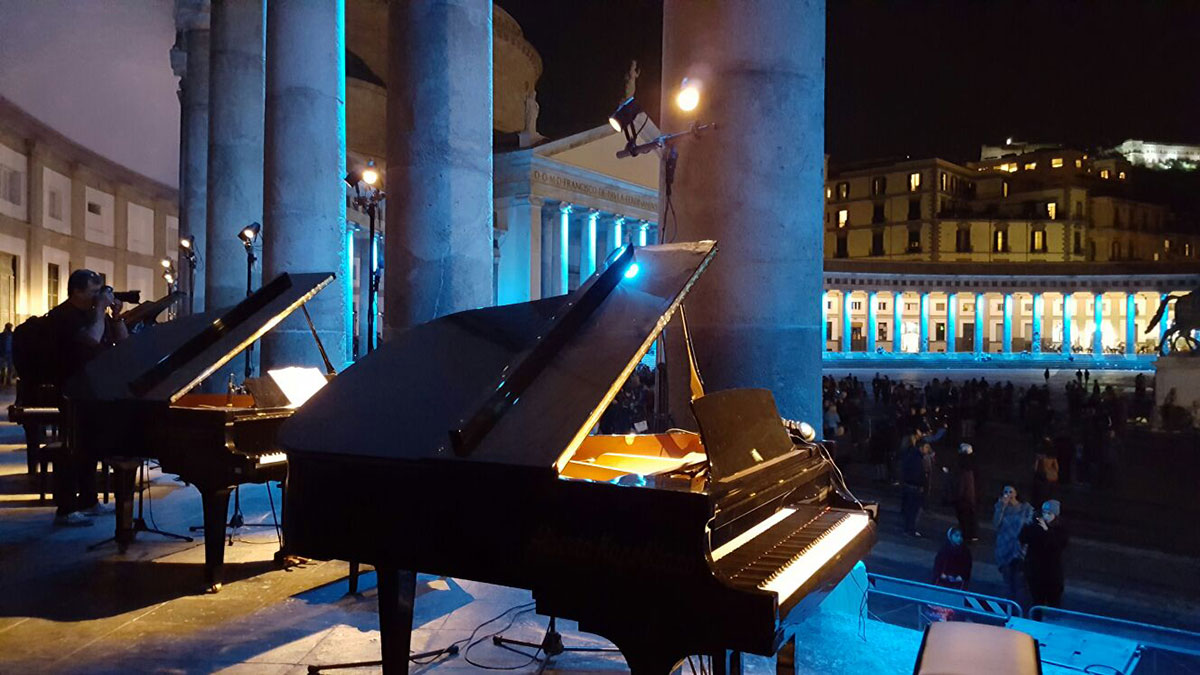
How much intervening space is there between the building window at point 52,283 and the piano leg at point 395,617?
30.9m

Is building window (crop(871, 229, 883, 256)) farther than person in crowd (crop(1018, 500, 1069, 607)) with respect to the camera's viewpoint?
Yes

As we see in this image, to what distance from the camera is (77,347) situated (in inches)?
331

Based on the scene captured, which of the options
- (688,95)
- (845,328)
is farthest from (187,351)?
(845,328)

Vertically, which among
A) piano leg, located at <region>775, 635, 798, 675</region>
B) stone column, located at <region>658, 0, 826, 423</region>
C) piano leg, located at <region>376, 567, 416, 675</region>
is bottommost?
piano leg, located at <region>775, 635, 798, 675</region>

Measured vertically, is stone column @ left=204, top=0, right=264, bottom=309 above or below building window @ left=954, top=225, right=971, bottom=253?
below

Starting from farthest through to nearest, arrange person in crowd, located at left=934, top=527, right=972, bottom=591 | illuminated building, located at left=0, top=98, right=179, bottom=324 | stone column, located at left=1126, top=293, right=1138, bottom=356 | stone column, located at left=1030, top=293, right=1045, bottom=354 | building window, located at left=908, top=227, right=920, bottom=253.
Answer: building window, located at left=908, top=227, right=920, bottom=253
stone column, located at left=1030, top=293, right=1045, bottom=354
stone column, located at left=1126, top=293, right=1138, bottom=356
illuminated building, located at left=0, top=98, right=179, bottom=324
person in crowd, located at left=934, top=527, right=972, bottom=591

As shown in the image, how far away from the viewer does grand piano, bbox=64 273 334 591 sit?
227 inches

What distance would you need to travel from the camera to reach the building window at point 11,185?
85.0ft

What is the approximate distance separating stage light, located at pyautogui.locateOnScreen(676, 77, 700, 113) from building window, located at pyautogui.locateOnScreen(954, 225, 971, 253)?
8833 centimetres

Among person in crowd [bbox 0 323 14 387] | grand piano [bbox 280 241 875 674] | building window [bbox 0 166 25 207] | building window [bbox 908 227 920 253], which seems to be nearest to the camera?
grand piano [bbox 280 241 875 674]

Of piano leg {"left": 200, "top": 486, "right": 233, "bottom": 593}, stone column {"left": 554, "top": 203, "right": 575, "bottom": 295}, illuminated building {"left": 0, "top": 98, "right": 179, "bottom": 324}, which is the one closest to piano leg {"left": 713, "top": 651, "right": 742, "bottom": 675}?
piano leg {"left": 200, "top": 486, "right": 233, "bottom": 593}

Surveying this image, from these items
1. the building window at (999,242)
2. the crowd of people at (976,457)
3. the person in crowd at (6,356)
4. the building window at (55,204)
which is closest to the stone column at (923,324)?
the building window at (999,242)

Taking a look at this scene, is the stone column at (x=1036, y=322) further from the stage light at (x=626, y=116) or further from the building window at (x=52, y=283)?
the stage light at (x=626, y=116)

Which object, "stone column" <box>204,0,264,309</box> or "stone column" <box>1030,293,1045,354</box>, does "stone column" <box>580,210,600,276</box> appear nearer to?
"stone column" <box>204,0,264,309</box>
